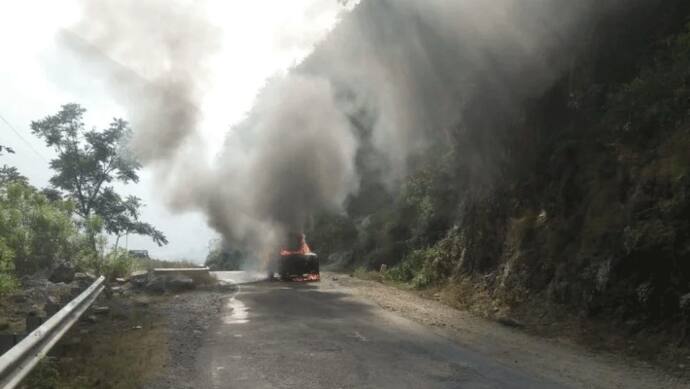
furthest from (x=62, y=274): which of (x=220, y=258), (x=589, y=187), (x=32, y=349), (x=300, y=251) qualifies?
(x=220, y=258)

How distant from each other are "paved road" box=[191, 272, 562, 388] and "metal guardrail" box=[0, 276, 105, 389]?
5.40 ft

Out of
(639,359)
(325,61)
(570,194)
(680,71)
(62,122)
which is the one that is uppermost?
(325,61)

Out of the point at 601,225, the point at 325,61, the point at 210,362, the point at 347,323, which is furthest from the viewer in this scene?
the point at 325,61

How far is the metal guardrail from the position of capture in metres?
4.56

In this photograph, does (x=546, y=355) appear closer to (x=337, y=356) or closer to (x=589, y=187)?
(x=337, y=356)

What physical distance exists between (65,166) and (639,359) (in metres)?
43.3

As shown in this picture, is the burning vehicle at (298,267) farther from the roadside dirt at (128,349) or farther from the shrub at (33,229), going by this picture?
the roadside dirt at (128,349)

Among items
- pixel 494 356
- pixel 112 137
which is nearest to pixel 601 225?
pixel 494 356

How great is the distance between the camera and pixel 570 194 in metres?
13.5

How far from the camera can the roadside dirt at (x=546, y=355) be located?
682 centimetres

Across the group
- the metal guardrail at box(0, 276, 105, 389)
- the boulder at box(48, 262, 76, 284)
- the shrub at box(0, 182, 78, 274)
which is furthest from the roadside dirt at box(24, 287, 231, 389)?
the shrub at box(0, 182, 78, 274)

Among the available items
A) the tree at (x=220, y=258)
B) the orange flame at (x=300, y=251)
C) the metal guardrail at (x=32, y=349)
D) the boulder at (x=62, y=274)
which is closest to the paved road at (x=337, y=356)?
the metal guardrail at (x=32, y=349)

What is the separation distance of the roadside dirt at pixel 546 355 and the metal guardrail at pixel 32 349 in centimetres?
544

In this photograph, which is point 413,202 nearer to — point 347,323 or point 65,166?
point 347,323
